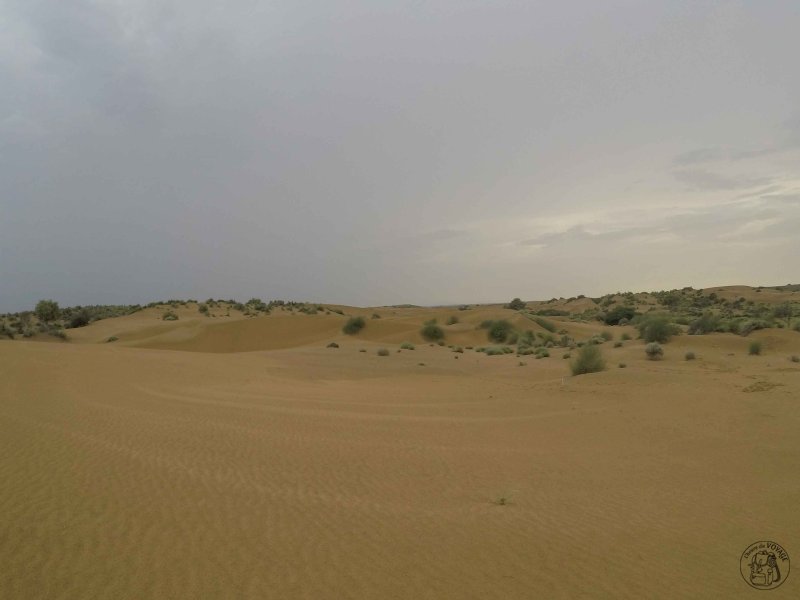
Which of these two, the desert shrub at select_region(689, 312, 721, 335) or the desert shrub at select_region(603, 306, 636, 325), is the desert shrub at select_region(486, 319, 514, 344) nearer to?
the desert shrub at select_region(689, 312, 721, 335)

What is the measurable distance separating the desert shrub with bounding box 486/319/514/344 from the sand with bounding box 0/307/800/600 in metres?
21.2

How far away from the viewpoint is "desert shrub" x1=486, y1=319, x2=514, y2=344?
38.4 meters

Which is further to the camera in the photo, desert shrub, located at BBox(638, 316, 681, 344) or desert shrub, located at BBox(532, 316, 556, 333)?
desert shrub, located at BBox(532, 316, 556, 333)

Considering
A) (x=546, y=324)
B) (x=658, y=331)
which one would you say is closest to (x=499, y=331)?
(x=546, y=324)

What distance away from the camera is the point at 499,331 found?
3894 cm

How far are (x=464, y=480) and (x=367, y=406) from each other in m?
7.19

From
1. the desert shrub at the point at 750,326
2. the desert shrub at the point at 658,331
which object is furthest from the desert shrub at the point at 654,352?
the desert shrub at the point at 750,326

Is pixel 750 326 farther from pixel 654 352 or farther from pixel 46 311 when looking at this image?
pixel 46 311

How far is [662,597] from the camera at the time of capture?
461 cm

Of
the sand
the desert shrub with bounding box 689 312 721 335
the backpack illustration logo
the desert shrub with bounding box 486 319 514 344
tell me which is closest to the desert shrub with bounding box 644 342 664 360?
the sand

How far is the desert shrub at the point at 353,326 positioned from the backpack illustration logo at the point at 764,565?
38.9m

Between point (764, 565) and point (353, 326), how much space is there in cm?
3985

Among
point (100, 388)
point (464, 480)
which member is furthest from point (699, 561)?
point (100, 388)

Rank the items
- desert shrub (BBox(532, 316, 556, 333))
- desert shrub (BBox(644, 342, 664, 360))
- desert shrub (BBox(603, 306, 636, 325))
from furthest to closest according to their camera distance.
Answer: desert shrub (BBox(603, 306, 636, 325)) < desert shrub (BBox(532, 316, 556, 333)) < desert shrub (BBox(644, 342, 664, 360))
